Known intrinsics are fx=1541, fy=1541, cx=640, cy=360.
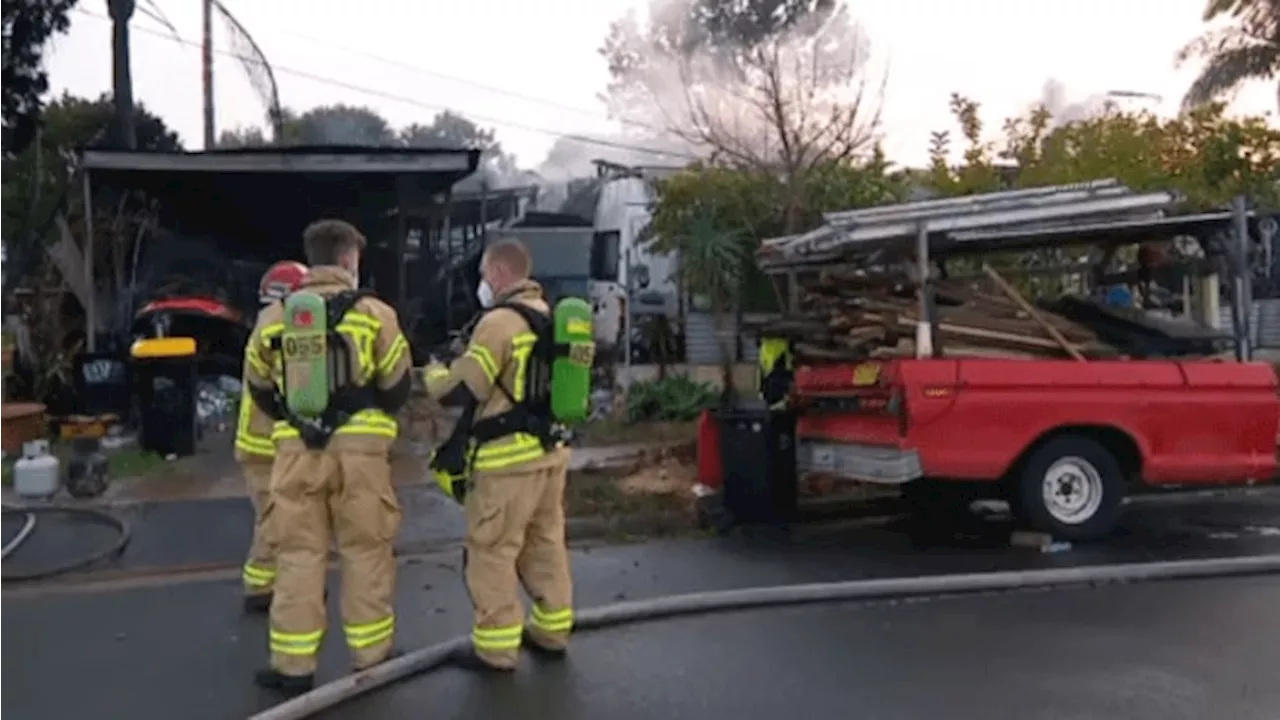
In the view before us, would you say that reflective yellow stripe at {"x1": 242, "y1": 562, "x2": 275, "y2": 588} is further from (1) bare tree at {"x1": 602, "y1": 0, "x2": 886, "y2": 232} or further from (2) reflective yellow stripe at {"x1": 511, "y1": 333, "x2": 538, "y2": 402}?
(1) bare tree at {"x1": 602, "y1": 0, "x2": 886, "y2": 232}

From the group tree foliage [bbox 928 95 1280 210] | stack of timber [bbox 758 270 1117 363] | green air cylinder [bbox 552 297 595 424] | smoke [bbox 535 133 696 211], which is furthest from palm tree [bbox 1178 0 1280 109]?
green air cylinder [bbox 552 297 595 424]

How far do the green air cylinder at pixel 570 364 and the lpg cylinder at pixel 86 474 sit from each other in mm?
5669

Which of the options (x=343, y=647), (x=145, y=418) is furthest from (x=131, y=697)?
(x=145, y=418)

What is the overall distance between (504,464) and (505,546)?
0.33 meters

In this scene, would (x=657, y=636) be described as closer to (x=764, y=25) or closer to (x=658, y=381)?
(x=658, y=381)

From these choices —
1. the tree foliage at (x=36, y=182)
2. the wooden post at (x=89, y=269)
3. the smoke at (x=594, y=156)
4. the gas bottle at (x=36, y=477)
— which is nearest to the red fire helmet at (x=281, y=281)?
the gas bottle at (x=36, y=477)

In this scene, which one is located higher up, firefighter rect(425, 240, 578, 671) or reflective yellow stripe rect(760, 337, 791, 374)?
reflective yellow stripe rect(760, 337, 791, 374)

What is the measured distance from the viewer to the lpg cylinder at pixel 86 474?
1083 cm

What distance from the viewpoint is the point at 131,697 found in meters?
6.14

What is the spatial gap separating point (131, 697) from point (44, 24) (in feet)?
43.5

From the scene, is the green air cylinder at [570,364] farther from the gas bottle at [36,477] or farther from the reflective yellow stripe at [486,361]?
the gas bottle at [36,477]

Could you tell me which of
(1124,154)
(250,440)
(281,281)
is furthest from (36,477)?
(1124,154)

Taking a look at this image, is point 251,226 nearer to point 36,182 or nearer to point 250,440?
point 36,182

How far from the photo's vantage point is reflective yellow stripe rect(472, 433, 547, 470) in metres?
6.29
